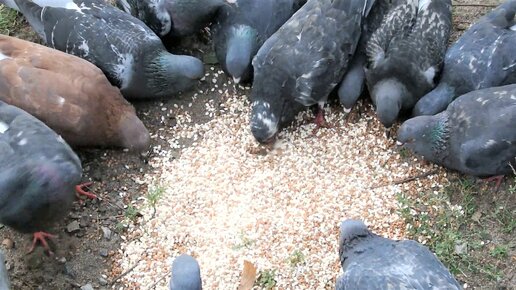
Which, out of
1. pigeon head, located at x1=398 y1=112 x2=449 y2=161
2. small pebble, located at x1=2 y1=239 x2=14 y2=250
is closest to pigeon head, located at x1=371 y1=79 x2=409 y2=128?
pigeon head, located at x1=398 y1=112 x2=449 y2=161

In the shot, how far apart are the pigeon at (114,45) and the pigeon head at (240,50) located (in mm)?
290

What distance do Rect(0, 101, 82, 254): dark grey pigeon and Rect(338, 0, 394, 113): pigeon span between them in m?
2.19

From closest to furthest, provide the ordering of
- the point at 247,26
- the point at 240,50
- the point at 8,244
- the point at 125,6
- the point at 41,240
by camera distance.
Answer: the point at 41,240 < the point at 8,244 < the point at 240,50 < the point at 247,26 < the point at 125,6

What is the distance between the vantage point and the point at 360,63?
224 inches

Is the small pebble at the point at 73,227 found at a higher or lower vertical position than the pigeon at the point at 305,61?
lower

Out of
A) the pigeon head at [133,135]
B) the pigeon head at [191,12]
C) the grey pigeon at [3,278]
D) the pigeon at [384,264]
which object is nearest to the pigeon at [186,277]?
the pigeon at [384,264]

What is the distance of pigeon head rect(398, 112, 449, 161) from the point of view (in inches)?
205

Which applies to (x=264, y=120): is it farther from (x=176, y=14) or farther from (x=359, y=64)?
(x=176, y=14)

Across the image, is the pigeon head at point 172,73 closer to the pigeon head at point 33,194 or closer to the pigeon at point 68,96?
the pigeon at point 68,96

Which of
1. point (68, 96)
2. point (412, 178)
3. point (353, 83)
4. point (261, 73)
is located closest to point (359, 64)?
point (353, 83)

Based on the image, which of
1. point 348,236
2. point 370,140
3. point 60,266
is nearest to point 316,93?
point 370,140

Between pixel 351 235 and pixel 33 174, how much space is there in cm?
222

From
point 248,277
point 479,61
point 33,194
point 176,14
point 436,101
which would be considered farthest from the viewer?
point 176,14

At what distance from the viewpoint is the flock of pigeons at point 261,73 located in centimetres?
493
